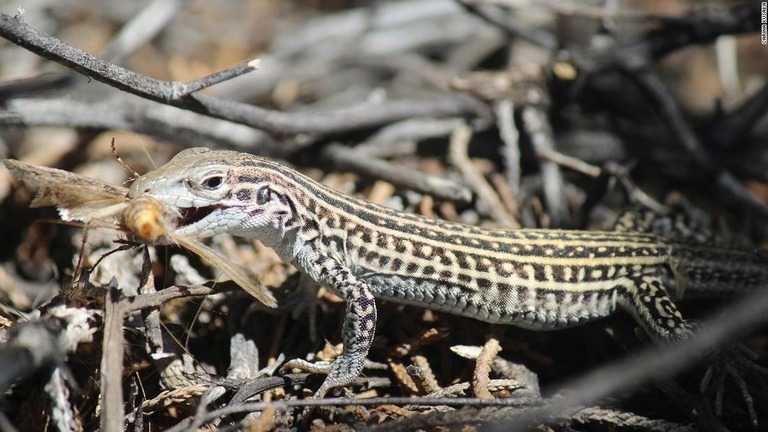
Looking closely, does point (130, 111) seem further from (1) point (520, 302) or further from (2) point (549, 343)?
(2) point (549, 343)

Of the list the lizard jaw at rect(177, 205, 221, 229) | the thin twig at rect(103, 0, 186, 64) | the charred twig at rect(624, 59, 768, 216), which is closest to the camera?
the lizard jaw at rect(177, 205, 221, 229)

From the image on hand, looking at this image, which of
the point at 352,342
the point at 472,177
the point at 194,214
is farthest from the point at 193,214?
the point at 472,177

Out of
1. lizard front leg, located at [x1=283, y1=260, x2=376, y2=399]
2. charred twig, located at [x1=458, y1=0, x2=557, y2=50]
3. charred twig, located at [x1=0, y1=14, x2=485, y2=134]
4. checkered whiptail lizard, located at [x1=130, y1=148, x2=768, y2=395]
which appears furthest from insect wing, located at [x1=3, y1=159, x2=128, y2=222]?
charred twig, located at [x1=458, y1=0, x2=557, y2=50]

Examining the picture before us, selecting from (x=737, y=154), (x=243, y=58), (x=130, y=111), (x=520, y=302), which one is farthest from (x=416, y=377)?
(x=243, y=58)

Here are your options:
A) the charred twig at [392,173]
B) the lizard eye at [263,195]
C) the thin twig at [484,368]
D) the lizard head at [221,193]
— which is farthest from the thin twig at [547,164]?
the lizard eye at [263,195]

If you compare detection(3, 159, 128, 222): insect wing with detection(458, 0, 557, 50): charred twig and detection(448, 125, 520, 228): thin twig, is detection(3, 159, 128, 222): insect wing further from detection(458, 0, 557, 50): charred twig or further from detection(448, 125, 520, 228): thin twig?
detection(458, 0, 557, 50): charred twig

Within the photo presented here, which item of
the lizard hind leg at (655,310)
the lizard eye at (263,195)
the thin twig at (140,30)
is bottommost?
the lizard hind leg at (655,310)

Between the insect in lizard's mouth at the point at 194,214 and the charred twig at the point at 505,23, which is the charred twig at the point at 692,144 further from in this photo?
the insect in lizard's mouth at the point at 194,214
